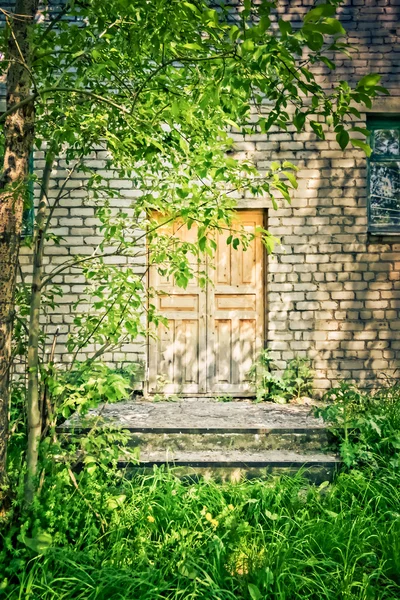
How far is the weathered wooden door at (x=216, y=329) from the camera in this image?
5.63 metres

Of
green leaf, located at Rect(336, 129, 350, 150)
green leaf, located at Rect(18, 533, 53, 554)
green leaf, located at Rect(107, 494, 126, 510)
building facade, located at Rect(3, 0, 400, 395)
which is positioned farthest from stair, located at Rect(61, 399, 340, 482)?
green leaf, located at Rect(336, 129, 350, 150)

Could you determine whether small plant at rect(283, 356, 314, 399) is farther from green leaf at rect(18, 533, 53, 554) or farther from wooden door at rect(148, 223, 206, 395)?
green leaf at rect(18, 533, 53, 554)

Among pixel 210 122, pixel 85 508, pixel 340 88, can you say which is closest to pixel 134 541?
pixel 85 508

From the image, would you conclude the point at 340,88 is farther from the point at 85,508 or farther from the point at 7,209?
the point at 85,508

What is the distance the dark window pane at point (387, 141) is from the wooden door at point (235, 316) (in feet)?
5.19

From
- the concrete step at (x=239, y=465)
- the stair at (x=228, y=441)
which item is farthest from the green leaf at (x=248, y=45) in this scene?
the concrete step at (x=239, y=465)

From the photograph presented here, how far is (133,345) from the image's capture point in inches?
216

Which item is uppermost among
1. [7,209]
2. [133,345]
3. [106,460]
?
[7,209]

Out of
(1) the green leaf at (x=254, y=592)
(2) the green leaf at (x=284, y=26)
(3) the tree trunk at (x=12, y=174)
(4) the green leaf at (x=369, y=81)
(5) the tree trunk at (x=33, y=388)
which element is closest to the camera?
(2) the green leaf at (x=284, y=26)

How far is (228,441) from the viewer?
3.95m

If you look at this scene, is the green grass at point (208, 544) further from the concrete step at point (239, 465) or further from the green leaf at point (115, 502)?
the concrete step at point (239, 465)

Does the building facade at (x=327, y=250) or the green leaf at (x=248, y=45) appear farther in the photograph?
the building facade at (x=327, y=250)

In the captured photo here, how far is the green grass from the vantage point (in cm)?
221

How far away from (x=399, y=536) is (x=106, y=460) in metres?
1.57
